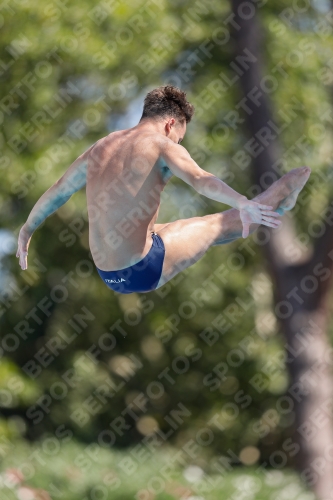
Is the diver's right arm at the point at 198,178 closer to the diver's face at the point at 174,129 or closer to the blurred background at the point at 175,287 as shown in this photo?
the diver's face at the point at 174,129

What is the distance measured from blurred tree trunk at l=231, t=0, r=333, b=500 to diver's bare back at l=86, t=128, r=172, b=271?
3395mm

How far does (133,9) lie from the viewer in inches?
365

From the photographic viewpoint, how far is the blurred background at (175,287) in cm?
754

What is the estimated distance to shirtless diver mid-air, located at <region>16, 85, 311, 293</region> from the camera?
4145 mm

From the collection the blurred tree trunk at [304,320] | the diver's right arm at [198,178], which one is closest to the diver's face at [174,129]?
the diver's right arm at [198,178]

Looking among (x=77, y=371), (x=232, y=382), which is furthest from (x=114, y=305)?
(x=232, y=382)

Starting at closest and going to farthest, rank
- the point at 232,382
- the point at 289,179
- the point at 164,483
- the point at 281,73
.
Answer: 1. the point at 289,179
2. the point at 164,483
3. the point at 281,73
4. the point at 232,382

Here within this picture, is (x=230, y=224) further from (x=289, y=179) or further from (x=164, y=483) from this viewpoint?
(x=164, y=483)

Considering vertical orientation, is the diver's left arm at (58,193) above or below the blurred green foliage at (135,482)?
above

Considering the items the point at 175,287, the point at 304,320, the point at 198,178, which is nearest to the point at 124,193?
the point at 198,178

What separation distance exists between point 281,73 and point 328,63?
631 millimetres

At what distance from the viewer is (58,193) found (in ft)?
15.0

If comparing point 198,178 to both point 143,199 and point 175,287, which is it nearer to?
point 143,199

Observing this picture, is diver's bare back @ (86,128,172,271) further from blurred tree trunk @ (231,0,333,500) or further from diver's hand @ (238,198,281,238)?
blurred tree trunk @ (231,0,333,500)
